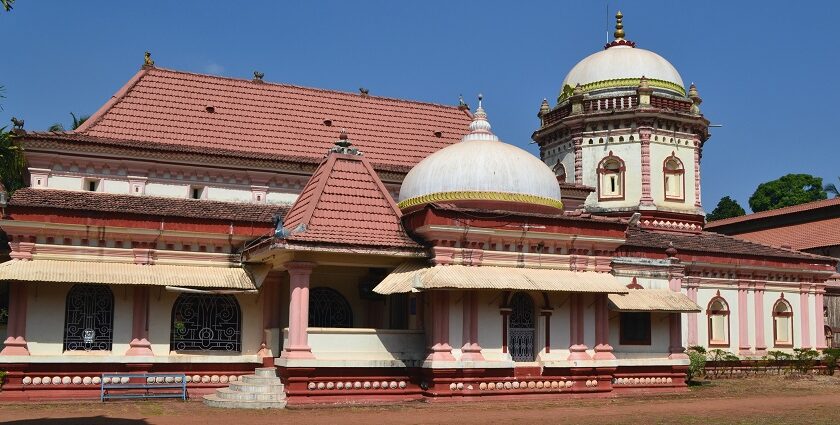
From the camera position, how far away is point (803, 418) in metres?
17.8

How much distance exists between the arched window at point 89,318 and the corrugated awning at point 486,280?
6088 millimetres

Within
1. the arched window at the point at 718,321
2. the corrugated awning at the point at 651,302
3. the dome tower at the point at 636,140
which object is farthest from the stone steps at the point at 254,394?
the dome tower at the point at 636,140

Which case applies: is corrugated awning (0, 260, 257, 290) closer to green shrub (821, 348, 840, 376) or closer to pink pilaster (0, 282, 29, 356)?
pink pilaster (0, 282, 29, 356)

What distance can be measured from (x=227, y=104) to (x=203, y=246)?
26.0 ft

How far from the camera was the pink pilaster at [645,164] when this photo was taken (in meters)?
33.8

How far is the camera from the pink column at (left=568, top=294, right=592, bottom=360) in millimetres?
22234

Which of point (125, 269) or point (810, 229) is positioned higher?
point (810, 229)

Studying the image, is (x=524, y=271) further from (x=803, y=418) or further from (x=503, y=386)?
(x=803, y=418)

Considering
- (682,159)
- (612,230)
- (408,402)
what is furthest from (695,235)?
(408,402)

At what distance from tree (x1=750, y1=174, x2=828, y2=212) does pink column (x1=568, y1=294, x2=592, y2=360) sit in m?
54.3

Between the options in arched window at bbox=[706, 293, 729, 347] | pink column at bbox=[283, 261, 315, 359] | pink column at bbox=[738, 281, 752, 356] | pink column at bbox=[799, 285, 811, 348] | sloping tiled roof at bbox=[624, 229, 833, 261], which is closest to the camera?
pink column at bbox=[283, 261, 315, 359]

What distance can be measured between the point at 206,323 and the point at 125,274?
7.62ft

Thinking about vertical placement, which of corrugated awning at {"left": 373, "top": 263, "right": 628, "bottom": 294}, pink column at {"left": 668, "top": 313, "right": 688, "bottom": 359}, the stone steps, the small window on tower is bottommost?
the stone steps

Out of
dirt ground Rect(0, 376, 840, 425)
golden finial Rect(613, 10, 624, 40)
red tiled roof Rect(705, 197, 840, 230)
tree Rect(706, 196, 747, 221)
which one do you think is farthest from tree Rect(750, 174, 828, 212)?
dirt ground Rect(0, 376, 840, 425)
